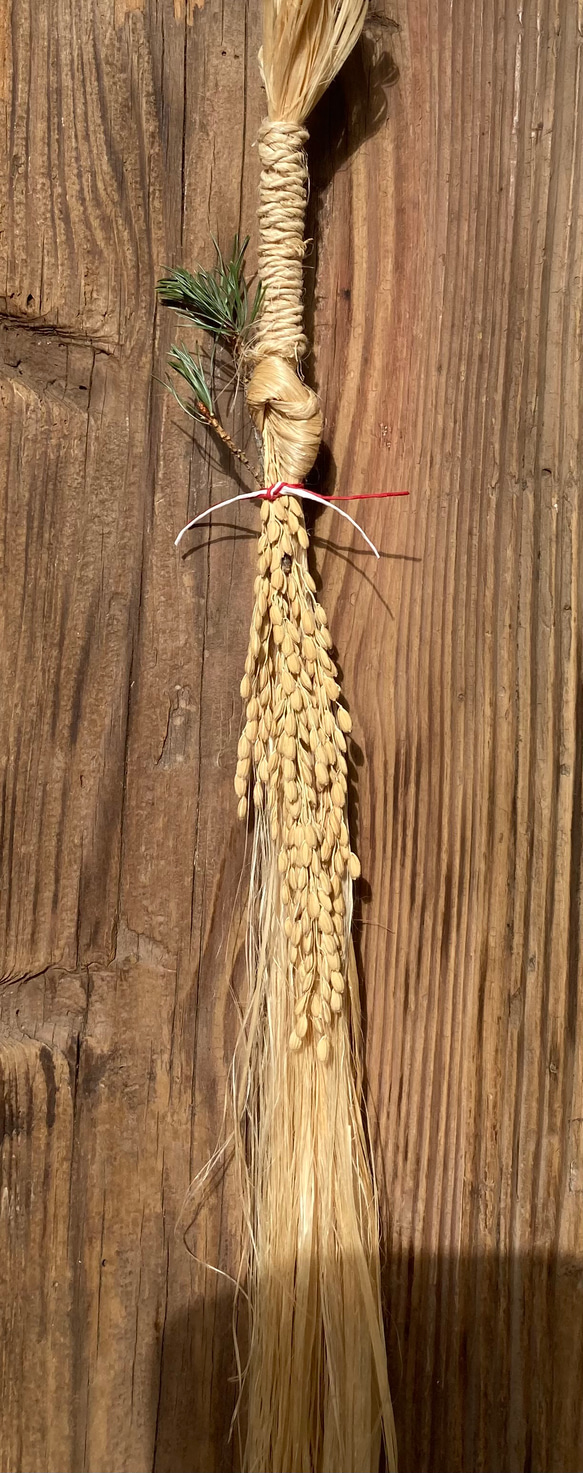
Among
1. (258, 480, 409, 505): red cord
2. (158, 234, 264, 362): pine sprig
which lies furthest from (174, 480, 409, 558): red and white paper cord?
(158, 234, 264, 362): pine sprig

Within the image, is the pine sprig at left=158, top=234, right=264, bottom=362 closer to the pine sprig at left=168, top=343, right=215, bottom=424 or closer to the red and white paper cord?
the pine sprig at left=168, top=343, right=215, bottom=424

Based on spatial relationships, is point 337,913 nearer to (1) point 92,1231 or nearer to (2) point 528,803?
(2) point 528,803

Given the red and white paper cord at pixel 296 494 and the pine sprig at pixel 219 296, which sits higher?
the pine sprig at pixel 219 296

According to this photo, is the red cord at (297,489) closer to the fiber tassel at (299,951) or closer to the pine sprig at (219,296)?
the fiber tassel at (299,951)

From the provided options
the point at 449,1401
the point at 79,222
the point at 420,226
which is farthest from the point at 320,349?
the point at 449,1401

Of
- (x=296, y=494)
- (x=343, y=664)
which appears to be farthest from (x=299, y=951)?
(x=296, y=494)

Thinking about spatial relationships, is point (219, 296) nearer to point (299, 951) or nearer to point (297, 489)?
point (297, 489)

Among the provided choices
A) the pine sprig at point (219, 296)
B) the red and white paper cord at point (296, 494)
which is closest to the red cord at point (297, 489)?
the red and white paper cord at point (296, 494)
